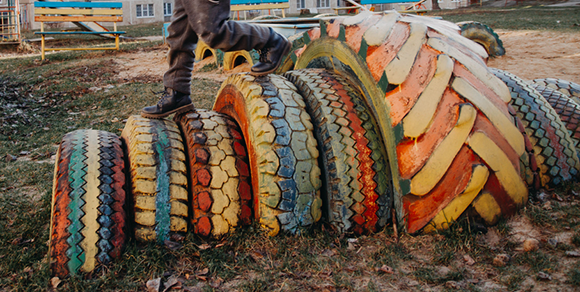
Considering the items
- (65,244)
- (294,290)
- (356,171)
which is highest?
(356,171)

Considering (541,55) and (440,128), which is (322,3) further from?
(440,128)

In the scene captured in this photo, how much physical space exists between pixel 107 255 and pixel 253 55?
188 inches

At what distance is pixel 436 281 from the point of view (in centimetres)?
161

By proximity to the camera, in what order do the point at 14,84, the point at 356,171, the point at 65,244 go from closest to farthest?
the point at 65,244, the point at 356,171, the point at 14,84

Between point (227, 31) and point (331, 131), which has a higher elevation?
point (227, 31)

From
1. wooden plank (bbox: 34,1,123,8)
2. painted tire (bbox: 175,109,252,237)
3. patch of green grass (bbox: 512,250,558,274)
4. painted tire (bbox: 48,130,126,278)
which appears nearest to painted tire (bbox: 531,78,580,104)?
patch of green grass (bbox: 512,250,558,274)

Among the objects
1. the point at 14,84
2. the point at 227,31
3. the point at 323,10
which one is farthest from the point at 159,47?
the point at 323,10

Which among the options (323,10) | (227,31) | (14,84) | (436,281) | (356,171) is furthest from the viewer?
(323,10)

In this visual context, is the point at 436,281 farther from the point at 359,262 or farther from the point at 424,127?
the point at 424,127

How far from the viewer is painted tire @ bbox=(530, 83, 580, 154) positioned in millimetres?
2574

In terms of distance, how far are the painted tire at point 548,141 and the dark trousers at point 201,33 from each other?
1.63 m

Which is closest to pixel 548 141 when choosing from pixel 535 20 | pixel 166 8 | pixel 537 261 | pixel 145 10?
pixel 537 261

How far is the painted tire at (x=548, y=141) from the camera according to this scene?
2.22 meters

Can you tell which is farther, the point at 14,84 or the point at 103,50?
the point at 103,50
